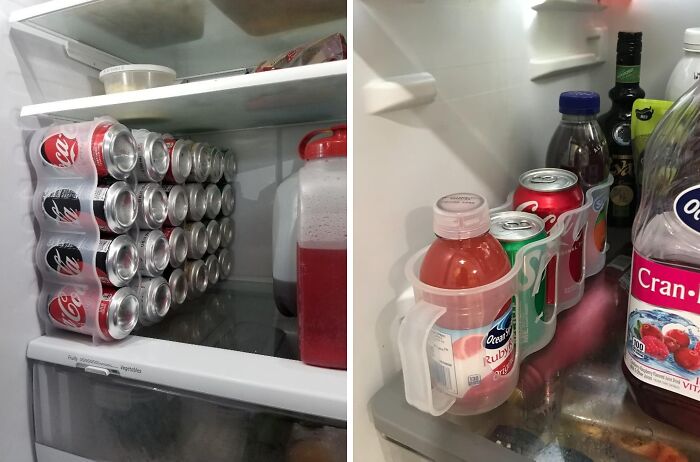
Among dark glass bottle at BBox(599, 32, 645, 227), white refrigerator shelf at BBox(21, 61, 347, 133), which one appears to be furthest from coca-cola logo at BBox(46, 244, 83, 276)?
dark glass bottle at BBox(599, 32, 645, 227)

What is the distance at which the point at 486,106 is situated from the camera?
0.79 metres

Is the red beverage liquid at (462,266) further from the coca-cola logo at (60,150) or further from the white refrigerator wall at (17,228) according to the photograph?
the white refrigerator wall at (17,228)

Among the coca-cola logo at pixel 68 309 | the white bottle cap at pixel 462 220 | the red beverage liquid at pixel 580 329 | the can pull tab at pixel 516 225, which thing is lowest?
the coca-cola logo at pixel 68 309

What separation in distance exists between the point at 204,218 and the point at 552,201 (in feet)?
2.60

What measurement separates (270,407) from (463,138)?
19.1 inches

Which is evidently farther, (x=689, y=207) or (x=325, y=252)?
(x=325, y=252)

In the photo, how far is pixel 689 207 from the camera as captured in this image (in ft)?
1.66

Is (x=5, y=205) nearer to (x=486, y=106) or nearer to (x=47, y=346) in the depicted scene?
(x=47, y=346)

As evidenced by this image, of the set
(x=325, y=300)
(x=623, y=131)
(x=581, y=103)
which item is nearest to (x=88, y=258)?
(x=325, y=300)

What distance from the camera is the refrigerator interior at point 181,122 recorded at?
31.9 inches

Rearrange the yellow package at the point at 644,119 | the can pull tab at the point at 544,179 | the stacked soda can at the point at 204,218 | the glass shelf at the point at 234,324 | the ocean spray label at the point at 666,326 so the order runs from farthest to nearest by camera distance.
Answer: the stacked soda can at the point at 204,218, the glass shelf at the point at 234,324, the yellow package at the point at 644,119, the can pull tab at the point at 544,179, the ocean spray label at the point at 666,326

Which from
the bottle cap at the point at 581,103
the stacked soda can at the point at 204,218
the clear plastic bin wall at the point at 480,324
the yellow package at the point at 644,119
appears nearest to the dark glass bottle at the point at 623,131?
the yellow package at the point at 644,119

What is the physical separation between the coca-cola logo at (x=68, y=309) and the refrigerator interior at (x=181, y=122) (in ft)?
0.15

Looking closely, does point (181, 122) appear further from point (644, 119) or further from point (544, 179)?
point (644, 119)
